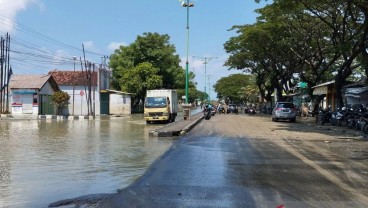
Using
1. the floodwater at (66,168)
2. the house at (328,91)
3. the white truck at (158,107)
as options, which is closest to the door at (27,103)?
the white truck at (158,107)

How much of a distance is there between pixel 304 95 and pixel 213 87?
91605 mm

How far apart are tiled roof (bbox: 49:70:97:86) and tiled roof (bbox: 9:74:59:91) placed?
6.44 m

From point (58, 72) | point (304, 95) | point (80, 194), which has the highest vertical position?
point (58, 72)

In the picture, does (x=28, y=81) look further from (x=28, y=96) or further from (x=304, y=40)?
(x=304, y=40)

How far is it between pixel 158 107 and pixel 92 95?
2697cm

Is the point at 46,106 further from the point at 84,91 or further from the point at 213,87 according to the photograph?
the point at 213,87

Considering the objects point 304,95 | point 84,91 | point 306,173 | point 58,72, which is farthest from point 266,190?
point 58,72

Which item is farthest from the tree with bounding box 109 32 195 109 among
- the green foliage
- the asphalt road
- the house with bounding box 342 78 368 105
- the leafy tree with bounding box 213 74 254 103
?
the leafy tree with bounding box 213 74 254 103

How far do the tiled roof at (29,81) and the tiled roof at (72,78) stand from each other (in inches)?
254

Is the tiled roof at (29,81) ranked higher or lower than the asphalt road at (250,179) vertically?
higher

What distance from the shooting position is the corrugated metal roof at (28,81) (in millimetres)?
49438

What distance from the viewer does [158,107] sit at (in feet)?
110

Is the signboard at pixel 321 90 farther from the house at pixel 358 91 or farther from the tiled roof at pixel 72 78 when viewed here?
the tiled roof at pixel 72 78

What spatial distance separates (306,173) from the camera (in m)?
10.1
